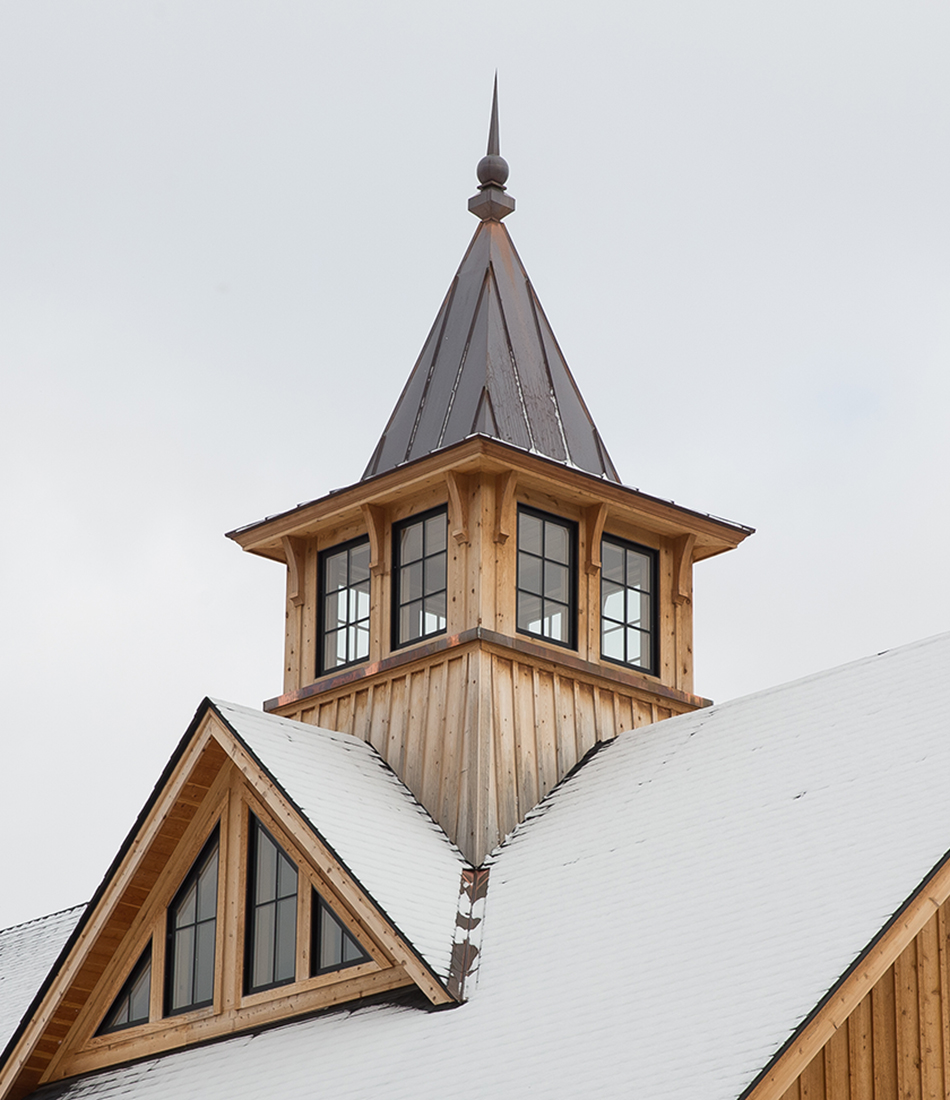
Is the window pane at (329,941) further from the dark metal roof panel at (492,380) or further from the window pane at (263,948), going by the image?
the dark metal roof panel at (492,380)

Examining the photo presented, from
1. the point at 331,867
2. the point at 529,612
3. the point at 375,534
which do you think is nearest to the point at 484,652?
the point at 529,612

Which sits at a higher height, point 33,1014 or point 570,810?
point 570,810

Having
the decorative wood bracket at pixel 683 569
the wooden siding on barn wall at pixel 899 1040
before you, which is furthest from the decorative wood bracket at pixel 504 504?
the wooden siding on barn wall at pixel 899 1040

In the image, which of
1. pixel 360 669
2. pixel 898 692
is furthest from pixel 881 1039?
pixel 360 669

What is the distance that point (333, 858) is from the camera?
1623 cm

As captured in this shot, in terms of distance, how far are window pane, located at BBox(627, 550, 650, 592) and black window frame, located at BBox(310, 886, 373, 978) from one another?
19.0 feet

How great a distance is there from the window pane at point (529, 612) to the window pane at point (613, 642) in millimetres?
829

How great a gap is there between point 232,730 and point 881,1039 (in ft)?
21.9

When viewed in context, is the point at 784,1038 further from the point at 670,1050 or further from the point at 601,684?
the point at 601,684

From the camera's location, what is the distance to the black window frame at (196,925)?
1759cm

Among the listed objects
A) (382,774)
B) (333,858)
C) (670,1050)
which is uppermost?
(382,774)

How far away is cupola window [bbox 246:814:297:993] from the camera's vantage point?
17.0 meters

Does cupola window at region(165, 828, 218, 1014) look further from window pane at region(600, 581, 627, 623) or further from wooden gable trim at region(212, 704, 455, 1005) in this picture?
window pane at region(600, 581, 627, 623)

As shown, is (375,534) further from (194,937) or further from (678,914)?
(678,914)
